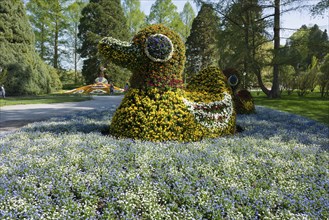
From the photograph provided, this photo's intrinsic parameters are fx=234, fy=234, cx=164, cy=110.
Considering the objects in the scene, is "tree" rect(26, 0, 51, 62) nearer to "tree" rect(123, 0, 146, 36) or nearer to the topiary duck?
"tree" rect(123, 0, 146, 36)

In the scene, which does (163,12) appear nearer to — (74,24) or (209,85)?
(74,24)

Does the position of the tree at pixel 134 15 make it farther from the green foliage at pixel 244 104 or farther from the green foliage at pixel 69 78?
the green foliage at pixel 244 104

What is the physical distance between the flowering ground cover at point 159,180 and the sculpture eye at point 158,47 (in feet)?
6.37

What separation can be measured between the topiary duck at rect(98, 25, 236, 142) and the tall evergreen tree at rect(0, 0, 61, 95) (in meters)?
20.6

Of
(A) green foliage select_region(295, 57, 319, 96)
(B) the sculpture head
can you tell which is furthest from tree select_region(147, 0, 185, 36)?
(B) the sculpture head

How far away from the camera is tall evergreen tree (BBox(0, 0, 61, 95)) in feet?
72.9

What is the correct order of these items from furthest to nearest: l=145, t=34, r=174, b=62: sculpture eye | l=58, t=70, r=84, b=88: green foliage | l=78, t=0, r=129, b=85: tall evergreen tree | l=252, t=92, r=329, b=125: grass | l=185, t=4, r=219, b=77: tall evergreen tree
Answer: l=58, t=70, r=84, b=88: green foliage
l=185, t=4, r=219, b=77: tall evergreen tree
l=78, t=0, r=129, b=85: tall evergreen tree
l=252, t=92, r=329, b=125: grass
l=145, t=34, r=174, b=62: sculpture eye

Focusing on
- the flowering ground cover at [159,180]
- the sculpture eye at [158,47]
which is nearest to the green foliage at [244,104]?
the flowering ground cover at [159,180]

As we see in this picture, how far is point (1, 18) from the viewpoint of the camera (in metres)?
22.5

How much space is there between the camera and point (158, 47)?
5164 millimetres

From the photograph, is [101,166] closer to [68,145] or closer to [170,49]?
[68,145]

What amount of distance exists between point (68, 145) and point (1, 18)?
2444 cm

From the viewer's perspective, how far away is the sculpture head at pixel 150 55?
524 cm

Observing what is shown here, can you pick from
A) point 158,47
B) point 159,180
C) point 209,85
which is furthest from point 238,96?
point 159,180
